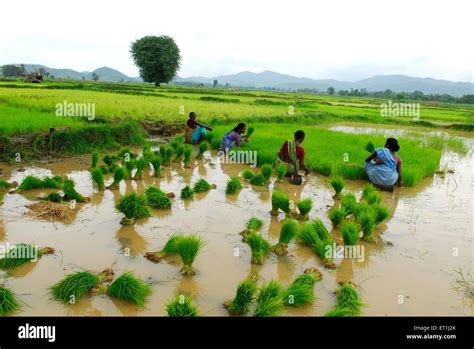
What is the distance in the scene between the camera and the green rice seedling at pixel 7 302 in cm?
270

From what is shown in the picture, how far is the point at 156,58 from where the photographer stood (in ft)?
140

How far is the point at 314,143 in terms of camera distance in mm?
10086

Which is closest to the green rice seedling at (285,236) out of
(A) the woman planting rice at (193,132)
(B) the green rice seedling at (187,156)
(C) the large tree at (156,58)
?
(B) the green rice seedling at (187,156)

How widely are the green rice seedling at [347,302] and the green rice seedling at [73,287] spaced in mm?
2022

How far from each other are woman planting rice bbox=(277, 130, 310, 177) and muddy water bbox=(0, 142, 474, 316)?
2.56ft

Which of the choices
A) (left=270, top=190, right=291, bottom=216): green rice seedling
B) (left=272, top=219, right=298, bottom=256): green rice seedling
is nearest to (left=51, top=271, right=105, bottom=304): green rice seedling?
(left=272, top=219, right=298, bottom=256): green rice seedling

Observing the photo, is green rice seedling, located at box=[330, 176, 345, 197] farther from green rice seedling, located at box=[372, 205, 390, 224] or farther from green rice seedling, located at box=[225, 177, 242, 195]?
green rice seedling, located at box=[225, 177, 242, 195]

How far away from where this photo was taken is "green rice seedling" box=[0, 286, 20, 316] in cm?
270

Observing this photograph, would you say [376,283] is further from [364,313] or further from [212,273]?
[212,273]

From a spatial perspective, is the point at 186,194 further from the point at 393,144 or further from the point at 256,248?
the point at 393,144

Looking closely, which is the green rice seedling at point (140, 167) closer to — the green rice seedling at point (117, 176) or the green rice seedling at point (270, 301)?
the green rice seedling at point (117, 176)

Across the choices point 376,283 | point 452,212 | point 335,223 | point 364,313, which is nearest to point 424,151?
point 452,212

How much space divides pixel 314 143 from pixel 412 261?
250 inches

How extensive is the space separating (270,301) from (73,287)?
1.64m
